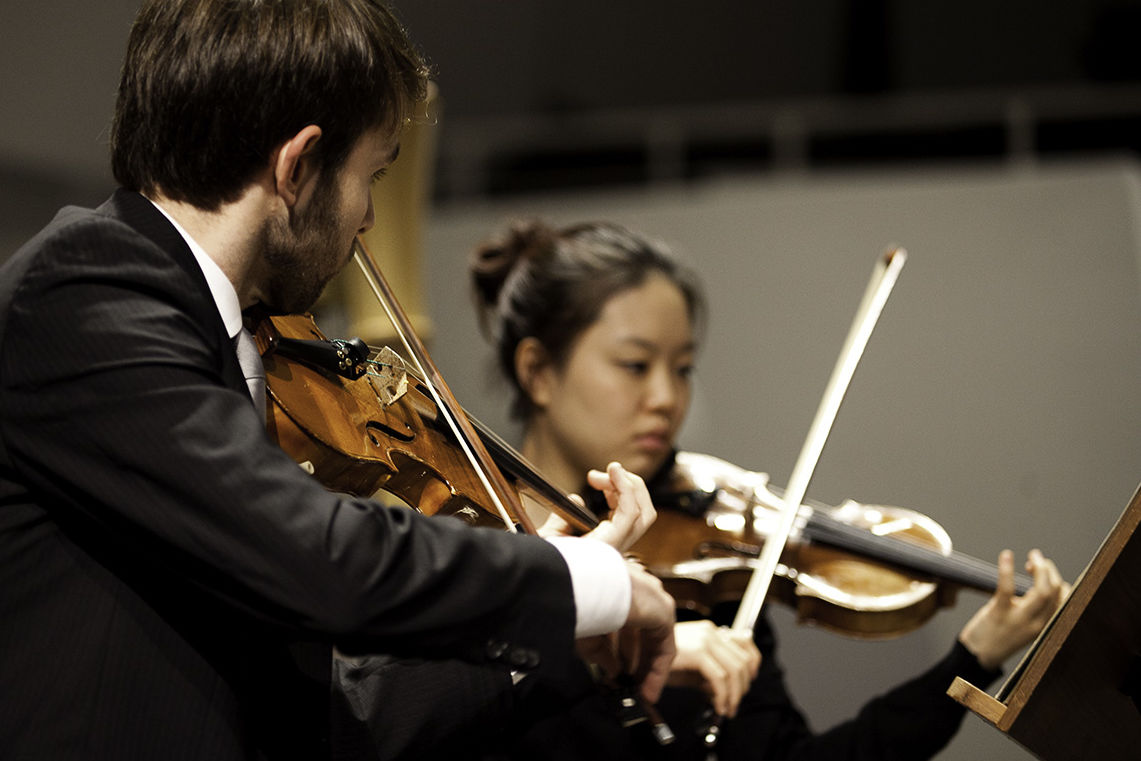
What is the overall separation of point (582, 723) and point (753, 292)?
122 centimetres

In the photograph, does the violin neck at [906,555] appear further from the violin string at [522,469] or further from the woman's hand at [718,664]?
the violin string at [522,469]

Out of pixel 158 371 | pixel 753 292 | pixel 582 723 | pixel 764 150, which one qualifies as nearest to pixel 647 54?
pixel 764 150

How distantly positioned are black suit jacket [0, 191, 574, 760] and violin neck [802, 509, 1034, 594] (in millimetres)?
772

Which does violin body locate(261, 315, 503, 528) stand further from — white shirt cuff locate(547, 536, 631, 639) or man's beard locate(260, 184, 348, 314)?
white shirt cuff locate(547, 536, 631, 639)

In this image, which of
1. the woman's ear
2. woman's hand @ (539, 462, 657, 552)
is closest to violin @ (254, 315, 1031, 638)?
woman's hand @ (539, 462, 657, 552)

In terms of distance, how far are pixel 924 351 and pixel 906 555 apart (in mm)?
838

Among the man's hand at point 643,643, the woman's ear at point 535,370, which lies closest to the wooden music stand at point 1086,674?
the man's hand at point 643,643

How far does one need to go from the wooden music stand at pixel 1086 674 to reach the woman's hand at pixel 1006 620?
430mm

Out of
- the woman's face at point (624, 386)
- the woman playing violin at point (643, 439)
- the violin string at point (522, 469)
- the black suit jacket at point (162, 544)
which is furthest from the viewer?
the woman's face at point (624, 386)

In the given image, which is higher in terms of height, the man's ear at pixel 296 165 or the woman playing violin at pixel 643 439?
the man's ear at pixel 296 165

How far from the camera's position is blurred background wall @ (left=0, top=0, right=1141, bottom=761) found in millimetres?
1903

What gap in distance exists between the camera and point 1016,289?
7.08 feet

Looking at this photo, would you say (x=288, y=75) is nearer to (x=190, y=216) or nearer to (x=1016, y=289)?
(x=190, y=216)

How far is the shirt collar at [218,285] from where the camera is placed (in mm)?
779
